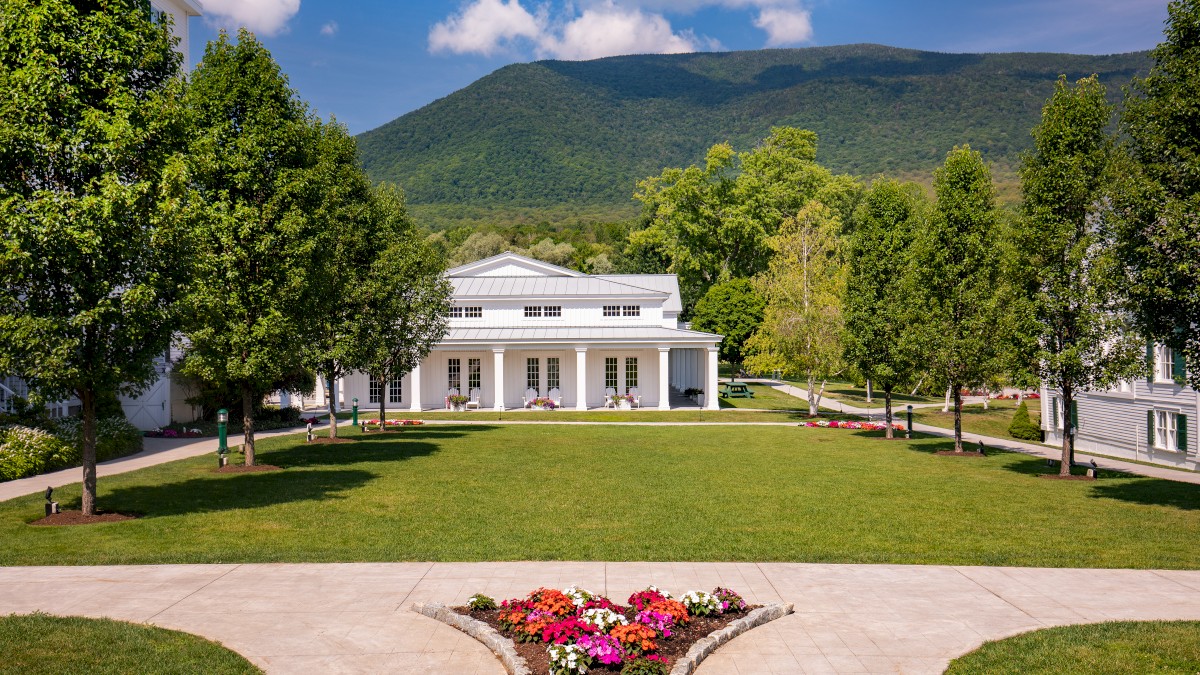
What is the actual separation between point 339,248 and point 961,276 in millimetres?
18471

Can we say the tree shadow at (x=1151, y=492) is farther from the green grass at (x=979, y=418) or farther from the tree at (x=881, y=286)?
the green grass at (x=979, y=418)

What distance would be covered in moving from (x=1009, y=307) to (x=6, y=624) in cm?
2573

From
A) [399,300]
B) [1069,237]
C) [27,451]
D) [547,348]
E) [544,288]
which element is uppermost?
[544,288]

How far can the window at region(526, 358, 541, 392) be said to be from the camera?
146ft

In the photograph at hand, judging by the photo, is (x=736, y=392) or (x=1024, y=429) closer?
(x=1024, y=429)

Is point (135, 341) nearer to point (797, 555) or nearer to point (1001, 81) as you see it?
point (797, 555)

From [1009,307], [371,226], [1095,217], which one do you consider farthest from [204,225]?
[1009,307]

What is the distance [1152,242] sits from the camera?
48.9ft

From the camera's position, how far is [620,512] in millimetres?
15383

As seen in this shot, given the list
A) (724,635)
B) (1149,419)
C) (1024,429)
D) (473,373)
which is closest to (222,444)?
(724,635)

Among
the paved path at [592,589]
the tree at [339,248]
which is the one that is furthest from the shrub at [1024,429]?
the tree at [339,248]

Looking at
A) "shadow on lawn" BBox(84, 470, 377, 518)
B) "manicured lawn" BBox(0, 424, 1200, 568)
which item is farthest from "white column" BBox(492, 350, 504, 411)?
"shadow on lawn" BBox(84, 470, 377, 518)

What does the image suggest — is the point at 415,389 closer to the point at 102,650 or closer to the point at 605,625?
the point at 102,650

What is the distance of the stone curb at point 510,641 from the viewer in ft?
25.2
